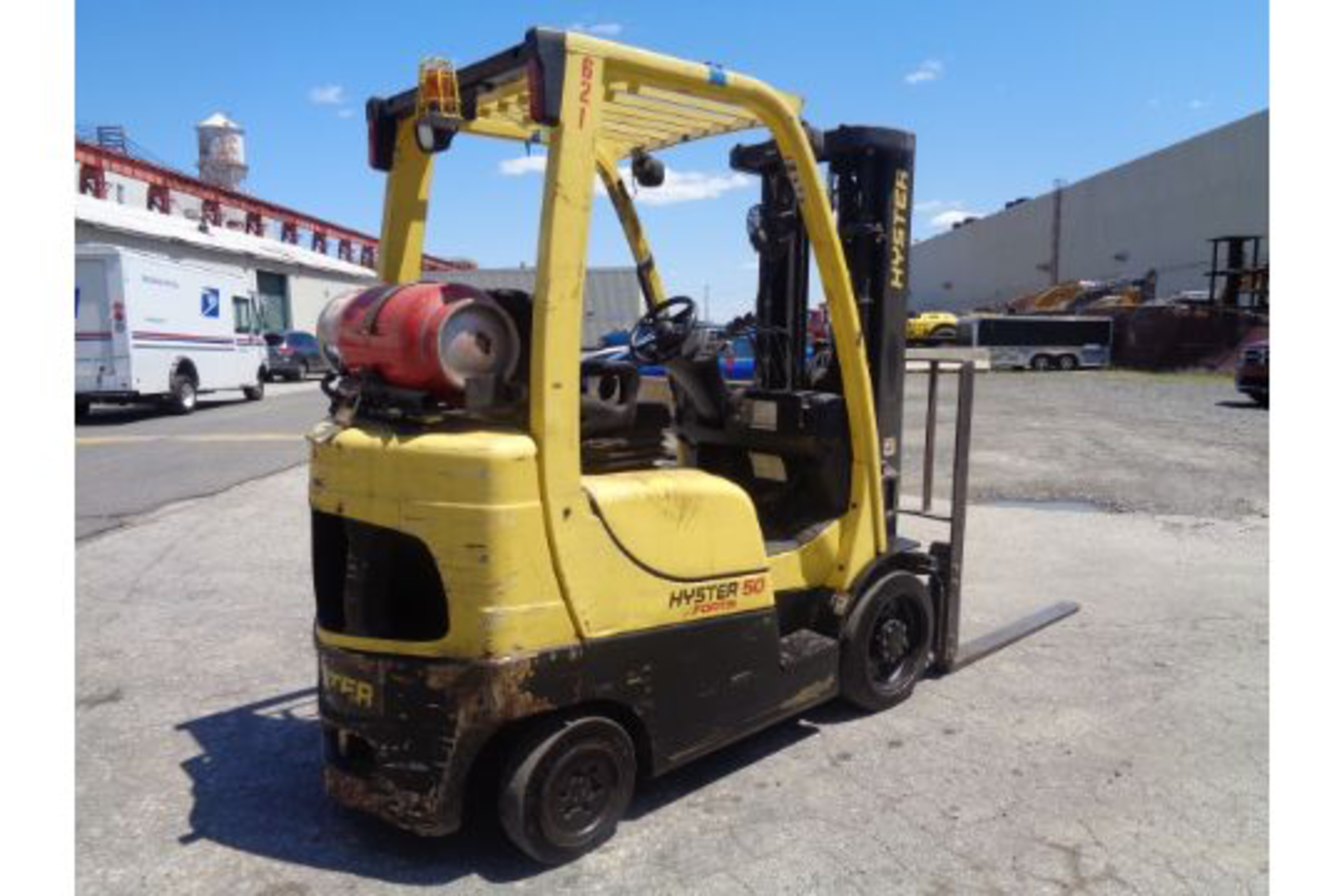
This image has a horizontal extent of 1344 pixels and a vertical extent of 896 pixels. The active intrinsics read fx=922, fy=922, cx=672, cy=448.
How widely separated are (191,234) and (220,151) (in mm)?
26544

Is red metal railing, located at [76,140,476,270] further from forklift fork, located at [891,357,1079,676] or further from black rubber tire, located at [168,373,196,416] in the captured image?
forklift fork, located at [891,357,1079,676]

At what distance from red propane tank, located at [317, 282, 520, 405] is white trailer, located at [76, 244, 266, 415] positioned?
16.3 metres

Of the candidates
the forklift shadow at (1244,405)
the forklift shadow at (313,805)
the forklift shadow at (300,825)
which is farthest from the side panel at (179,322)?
the forklift shadow at (1244,405)

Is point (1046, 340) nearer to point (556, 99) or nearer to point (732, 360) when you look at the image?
point (732, 360)

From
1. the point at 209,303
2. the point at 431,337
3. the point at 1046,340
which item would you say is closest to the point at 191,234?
the point at 209,303

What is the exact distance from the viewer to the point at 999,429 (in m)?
15.8

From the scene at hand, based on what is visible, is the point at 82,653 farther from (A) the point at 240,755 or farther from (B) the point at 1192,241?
(B) the point at 1192,241

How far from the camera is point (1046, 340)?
3281 centimetres

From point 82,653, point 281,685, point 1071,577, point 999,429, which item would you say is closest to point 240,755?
point 281,685

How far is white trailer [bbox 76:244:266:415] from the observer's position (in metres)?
16.6

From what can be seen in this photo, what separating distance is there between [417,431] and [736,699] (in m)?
1.60

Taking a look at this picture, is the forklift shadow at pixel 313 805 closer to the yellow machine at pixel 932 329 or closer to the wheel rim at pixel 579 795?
the wheel rim at pixel 579 795

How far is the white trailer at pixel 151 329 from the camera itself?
16.6 m

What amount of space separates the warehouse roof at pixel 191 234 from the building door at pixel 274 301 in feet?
2.81
